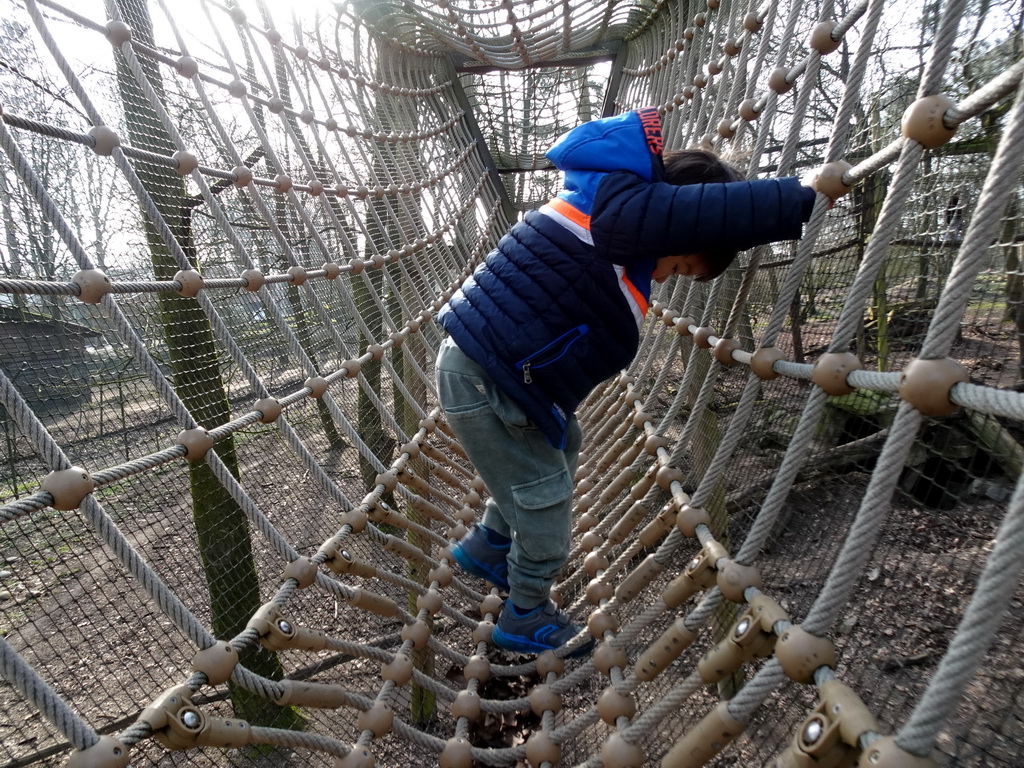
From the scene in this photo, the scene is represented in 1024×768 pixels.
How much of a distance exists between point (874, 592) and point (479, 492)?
1.33 m

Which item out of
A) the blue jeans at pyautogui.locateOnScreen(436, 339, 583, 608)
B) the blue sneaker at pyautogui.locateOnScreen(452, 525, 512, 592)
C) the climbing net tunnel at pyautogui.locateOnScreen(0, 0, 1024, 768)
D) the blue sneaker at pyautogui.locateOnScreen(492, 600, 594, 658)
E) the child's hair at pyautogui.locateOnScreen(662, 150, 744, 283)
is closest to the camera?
the climbing net tunnel at pyautogui.locateOnScreen(0, 0, 1024, 768)

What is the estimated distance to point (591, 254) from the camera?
95 cm

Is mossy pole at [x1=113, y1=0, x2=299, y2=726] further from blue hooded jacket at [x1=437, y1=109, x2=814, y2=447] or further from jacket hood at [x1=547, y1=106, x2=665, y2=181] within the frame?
jacket hood at [x1=547, y1=106, x2=665, y2=181]

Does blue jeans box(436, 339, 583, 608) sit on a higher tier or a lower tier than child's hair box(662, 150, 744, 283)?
lower

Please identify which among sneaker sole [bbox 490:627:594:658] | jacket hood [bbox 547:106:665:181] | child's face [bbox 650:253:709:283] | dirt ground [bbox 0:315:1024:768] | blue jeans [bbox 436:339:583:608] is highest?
jacket hood [bbox 547:106:665:181]

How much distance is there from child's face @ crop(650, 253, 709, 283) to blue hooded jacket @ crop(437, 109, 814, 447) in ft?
0.09

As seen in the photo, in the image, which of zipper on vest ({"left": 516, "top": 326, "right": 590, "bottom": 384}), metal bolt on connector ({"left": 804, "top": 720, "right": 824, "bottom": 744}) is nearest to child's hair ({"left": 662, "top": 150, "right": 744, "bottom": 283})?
zipper on vest ({"left": 516, "top": 326, "right": 590, "bottom": 384})

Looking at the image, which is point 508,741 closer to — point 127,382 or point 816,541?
point 816,541

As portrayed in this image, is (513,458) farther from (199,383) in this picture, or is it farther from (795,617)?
(795,617)

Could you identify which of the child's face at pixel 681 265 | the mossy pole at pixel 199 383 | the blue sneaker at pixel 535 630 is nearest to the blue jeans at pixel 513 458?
the blue sneaker at pixel 535 630

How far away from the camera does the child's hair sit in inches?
36.2

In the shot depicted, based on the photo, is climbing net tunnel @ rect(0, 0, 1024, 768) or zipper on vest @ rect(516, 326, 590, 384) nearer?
climbing net tunnel @ rect(0, 0, 1024, 768)

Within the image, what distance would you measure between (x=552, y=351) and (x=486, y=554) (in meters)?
0.55

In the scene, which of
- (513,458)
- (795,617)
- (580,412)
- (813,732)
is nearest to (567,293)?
(513,458)
